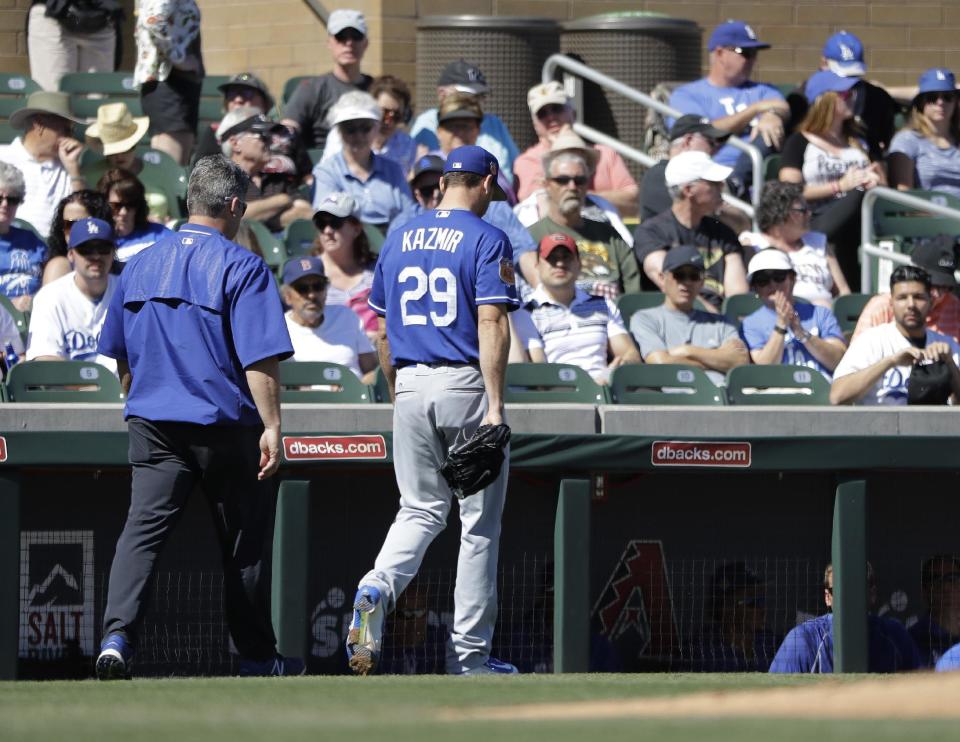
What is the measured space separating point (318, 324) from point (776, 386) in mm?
2388

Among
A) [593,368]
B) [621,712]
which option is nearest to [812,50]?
[593,368]

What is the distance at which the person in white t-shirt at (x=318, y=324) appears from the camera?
349 inches

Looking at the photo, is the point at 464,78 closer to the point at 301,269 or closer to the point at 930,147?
the point at 301,269

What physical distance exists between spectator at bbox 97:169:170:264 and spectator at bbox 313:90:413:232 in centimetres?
144

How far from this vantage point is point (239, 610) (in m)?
6.22

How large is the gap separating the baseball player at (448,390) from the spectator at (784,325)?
10.7ft

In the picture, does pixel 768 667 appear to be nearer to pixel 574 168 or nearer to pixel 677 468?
pixel 677 468

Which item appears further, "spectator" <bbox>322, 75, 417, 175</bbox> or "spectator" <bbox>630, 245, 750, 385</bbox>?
"spectator" <bbox>322, 75, 417, 175</bbox>

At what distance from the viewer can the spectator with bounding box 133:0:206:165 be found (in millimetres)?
11305

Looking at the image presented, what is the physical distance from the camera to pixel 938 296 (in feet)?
32.4

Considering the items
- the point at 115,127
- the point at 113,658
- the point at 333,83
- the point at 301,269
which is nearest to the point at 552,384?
the point at 301,269

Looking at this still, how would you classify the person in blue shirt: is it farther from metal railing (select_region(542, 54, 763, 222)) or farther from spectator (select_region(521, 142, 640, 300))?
metal railing (select_region(542, 54, 763, 222))

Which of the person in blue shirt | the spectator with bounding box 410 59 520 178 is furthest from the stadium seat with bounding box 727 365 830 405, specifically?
the spectator with bounding box 410 59 520 178

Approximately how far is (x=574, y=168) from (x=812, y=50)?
595cm
